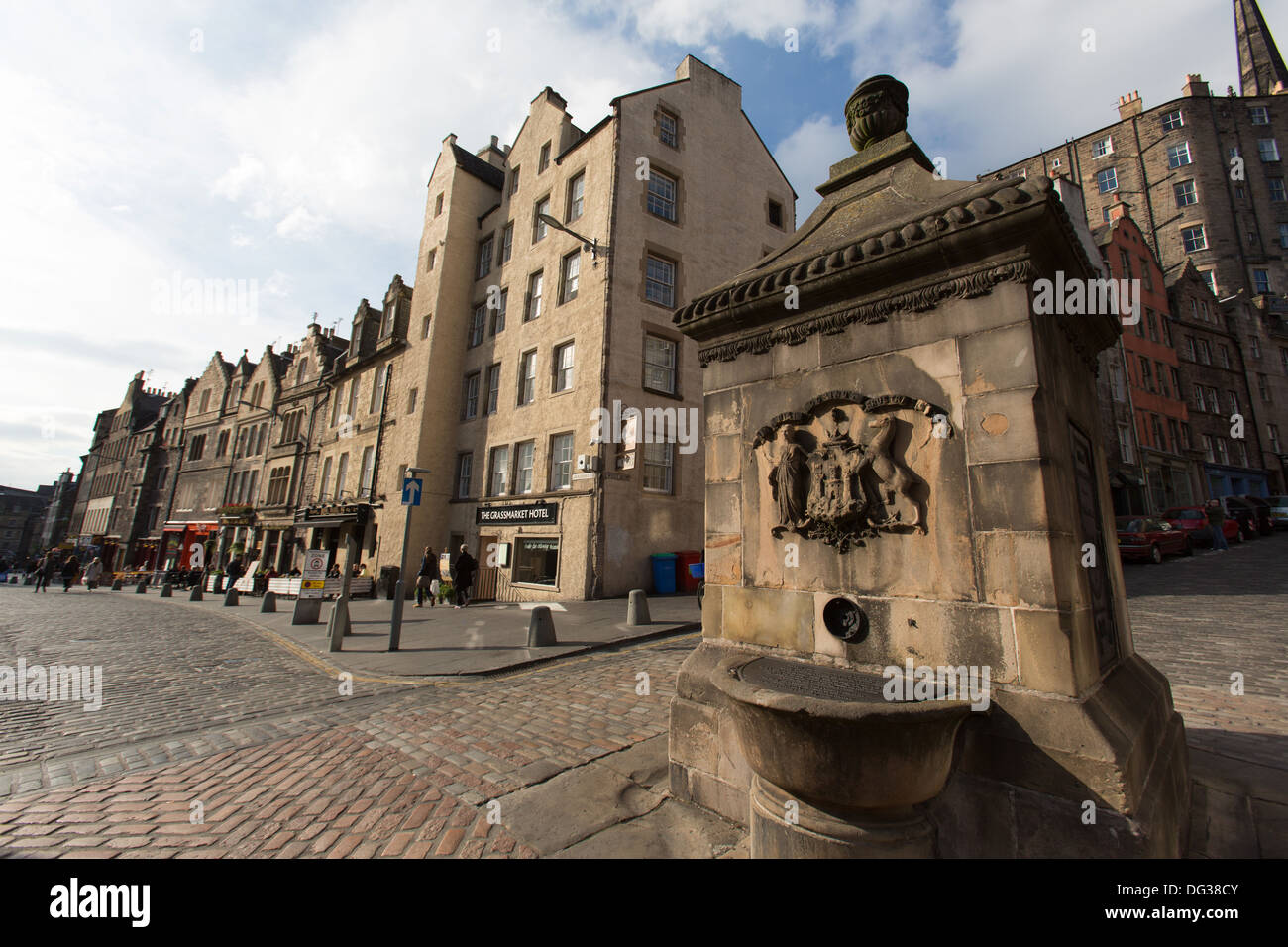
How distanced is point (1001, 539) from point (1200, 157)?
61.4m

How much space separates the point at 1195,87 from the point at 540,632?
66.1 m

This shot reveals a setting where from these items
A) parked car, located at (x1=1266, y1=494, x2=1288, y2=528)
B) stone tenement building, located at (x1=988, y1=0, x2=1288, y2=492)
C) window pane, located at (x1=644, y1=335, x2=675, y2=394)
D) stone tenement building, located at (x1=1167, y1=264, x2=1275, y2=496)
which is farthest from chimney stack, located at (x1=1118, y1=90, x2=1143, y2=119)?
window pane, located at (x1=644, y1=335, x2=675, y2=394)

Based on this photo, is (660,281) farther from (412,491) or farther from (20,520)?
(20,520)

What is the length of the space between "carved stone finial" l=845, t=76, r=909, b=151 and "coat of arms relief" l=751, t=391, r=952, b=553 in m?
2.59

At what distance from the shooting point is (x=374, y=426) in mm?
25797

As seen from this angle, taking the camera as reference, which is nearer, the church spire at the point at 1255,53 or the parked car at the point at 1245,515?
the parked car at the point at 1245,515

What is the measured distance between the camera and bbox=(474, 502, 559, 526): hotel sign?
1706 centimetres

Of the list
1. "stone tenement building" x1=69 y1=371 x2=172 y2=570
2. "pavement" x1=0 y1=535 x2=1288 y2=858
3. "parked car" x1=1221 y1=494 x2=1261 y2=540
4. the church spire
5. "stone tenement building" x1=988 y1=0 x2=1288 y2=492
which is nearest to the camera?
"pavement" x1=0 y1=535 x2=1288 y2=858

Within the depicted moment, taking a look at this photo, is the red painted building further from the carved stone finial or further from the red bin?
the carved stone finial

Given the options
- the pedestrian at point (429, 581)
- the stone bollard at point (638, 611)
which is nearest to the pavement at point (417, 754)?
the stone bollard at point (638, 611)

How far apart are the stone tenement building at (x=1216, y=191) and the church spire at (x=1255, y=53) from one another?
47.2 ft

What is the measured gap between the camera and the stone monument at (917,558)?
2.25 m

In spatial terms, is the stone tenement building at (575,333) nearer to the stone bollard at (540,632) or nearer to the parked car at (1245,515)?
the stone bollard at (540,632)

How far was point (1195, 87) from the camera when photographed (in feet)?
138
